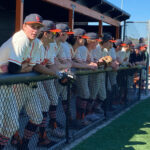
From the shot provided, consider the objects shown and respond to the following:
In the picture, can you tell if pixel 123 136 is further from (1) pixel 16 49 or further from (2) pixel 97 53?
(1) pixel 16 49

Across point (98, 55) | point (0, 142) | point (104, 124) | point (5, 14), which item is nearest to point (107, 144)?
point (104, 124)

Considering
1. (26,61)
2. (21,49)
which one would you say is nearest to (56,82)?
(26,61)

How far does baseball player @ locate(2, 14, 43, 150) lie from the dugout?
4.06 metres

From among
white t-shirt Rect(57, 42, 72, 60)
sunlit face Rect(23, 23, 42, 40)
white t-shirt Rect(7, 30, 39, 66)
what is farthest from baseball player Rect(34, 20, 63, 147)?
white t-shirt Rect(57, 42, 72, 60)

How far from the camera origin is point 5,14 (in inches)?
498

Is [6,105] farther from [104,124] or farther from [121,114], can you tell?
[121,114]

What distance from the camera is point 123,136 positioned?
15.0 ft

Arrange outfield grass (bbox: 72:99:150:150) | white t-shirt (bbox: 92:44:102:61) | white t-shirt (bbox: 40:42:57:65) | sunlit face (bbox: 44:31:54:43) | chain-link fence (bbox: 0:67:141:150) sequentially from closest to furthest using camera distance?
chain-link fence (bbox: 0:67:141:150) → sunlit face (bbox: 44:31:54:43) → white t-shirt (bbox: 40:42:57:65) → outfield grass (bbox: 72:99:150:150) → white t-shirt (bbox: 92:44:102:61)

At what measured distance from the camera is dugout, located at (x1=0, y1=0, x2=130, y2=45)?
27.9 feet

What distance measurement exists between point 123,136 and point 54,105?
1.34 metres

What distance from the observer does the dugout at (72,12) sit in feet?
27.9

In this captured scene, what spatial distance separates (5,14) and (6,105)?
10.6 meters

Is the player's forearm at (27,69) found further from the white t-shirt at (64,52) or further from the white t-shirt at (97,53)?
the white t-shirt at (97,53)

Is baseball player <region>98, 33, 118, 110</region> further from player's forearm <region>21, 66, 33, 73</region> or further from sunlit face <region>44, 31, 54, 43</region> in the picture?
player's forearm <region>21, 66, 33, 73</region>
